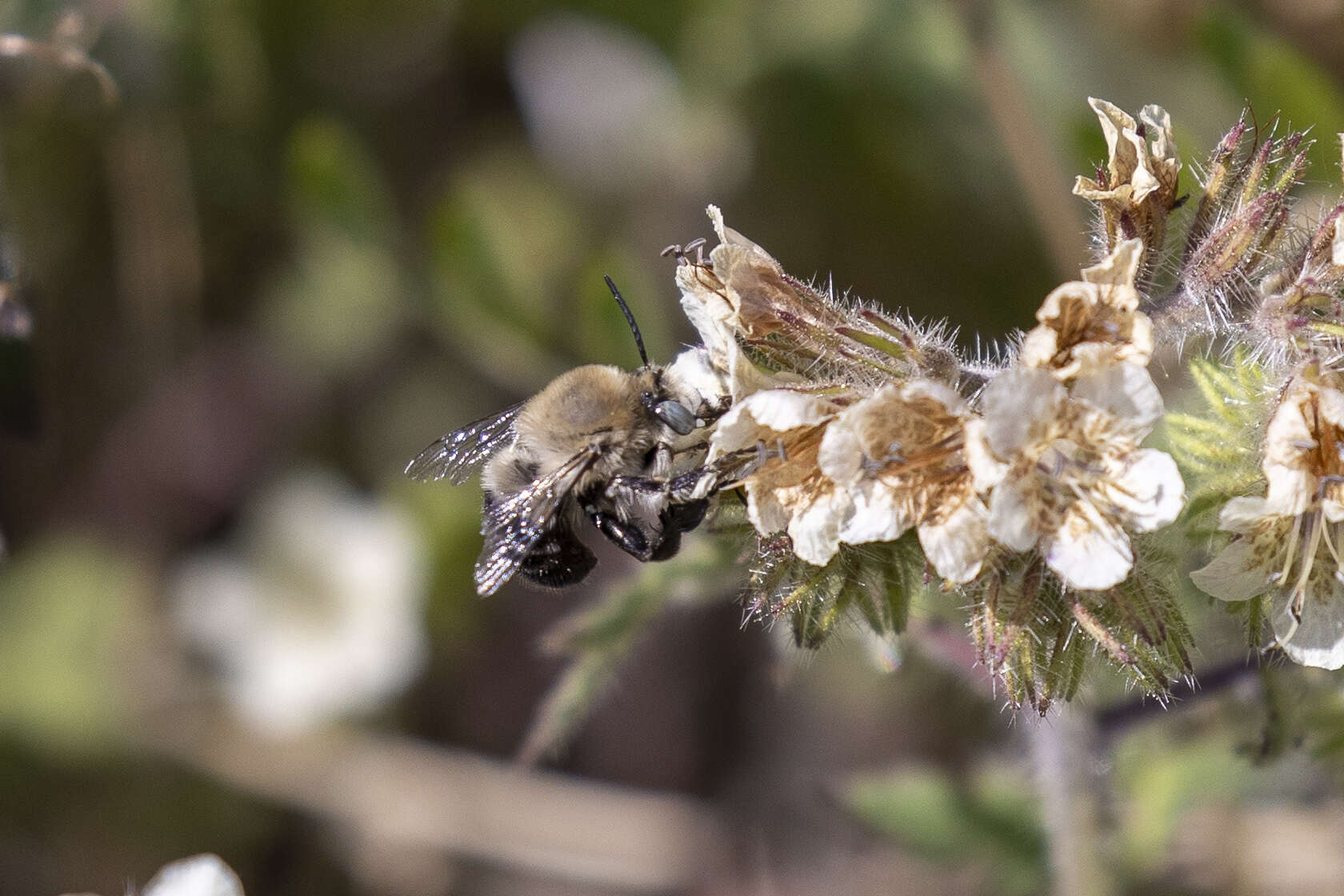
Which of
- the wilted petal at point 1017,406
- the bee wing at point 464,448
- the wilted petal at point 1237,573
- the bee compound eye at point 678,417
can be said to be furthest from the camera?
the bee wing at point 464,448

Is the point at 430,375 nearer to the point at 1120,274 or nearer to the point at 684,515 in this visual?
the point at 684,515

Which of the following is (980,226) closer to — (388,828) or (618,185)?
(618,185)

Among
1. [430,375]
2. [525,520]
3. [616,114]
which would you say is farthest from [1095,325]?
[616,114]

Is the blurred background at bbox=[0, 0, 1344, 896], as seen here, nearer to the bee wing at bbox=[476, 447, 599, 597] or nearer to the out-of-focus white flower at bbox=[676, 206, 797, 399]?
the bee wing at bbox=[476, 447, 599, 597]

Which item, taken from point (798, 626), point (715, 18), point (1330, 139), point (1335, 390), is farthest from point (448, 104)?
point (1335, 390)

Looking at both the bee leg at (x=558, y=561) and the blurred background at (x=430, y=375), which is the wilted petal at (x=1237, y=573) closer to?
the bee leg at (x=558, y=561)

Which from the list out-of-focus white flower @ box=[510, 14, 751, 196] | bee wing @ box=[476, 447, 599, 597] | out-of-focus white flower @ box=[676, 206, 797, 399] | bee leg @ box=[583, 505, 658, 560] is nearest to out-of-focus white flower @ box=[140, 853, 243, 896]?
bee wing @ box=[476, 447, 599, 597]

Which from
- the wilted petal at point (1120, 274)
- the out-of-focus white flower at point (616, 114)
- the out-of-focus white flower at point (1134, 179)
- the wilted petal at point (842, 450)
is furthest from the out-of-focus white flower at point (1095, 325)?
the out-of-focus white flower at point (616, 114)
